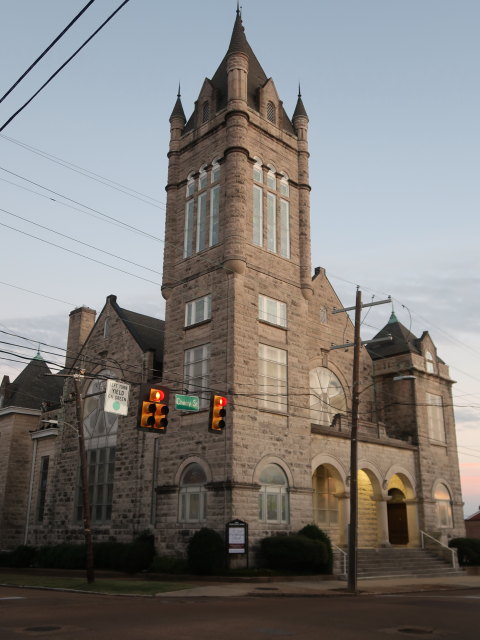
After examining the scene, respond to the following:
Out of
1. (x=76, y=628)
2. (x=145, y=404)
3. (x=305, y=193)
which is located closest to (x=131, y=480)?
(x=145, y=404)

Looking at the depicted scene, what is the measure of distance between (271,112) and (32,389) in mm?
23802

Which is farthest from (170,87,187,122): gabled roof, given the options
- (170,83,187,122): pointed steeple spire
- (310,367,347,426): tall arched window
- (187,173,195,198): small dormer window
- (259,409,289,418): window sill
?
(259,409,289,418): window sill

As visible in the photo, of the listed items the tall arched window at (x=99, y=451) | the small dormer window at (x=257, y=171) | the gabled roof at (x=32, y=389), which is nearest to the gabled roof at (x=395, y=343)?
the small dormer window at (x=257, y=171)

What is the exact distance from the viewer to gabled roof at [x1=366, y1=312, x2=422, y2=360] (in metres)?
38.1

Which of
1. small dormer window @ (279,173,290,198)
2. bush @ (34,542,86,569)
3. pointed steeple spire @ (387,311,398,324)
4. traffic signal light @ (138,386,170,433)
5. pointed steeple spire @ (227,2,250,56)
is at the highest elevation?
pointed steeple spire @ (227,2,250,56)

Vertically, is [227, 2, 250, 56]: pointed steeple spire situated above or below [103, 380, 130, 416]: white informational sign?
above

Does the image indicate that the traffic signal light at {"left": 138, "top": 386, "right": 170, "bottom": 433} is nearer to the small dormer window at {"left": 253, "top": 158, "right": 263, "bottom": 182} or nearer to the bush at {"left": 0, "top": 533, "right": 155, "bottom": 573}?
the bush at {"left": 0, "top": 533, "right": 155, "bottom": 573}

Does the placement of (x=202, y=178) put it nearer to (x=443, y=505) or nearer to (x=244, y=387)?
(x=244, y=387)

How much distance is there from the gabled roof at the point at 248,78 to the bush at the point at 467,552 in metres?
23.7

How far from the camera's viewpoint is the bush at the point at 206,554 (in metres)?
24.2

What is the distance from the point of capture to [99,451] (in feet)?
111

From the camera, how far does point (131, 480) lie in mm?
30906

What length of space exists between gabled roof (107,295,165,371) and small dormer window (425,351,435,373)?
15635mm

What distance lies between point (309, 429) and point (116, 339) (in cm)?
1185
